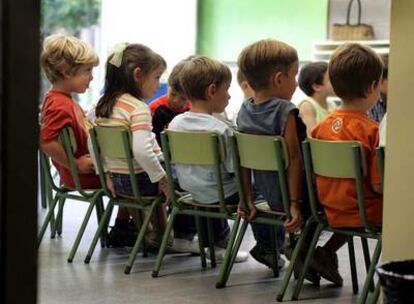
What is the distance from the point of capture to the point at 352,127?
3914mm

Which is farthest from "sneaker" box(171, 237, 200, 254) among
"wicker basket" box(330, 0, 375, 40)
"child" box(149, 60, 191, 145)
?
"wicker basket" box(330, 0, 375, 40)

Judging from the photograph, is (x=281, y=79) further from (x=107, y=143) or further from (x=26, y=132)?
(x=26, y=132)

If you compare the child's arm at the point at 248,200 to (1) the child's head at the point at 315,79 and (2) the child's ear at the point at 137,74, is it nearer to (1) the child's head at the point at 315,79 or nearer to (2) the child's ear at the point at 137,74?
(2) the child's ear at the point at 137,74

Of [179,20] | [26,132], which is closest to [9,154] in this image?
[26,132]

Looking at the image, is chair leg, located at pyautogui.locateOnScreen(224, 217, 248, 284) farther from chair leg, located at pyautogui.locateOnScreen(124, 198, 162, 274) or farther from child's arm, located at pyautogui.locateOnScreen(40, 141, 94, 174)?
child's arm, located at pyautogui.locateOnScreen(40, 141, 94, 174)

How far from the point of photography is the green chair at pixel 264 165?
3.97 metres

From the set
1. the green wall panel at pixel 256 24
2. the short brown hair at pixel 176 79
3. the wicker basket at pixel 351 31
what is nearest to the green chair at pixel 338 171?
the short brown hair at pixel 176 79

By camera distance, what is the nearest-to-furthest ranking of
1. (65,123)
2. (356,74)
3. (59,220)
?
(356,74) < (65,123) < (59,220)

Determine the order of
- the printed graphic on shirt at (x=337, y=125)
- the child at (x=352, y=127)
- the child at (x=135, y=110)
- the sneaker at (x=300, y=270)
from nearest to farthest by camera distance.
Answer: the child at (x=352, y=127) → the printed graphic on shirt at (x=337, y=125) → the sneaker at (x=300, y=270) → the child at (x=135, y=110)

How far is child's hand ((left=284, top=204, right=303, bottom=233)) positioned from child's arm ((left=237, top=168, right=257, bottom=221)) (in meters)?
0.21

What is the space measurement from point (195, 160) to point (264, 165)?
1.34ft

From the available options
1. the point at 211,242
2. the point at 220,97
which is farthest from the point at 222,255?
the point at 220,97

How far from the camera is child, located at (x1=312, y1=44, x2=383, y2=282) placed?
A: 3836 millimetres

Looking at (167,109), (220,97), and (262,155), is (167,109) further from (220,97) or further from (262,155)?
(262,155)
